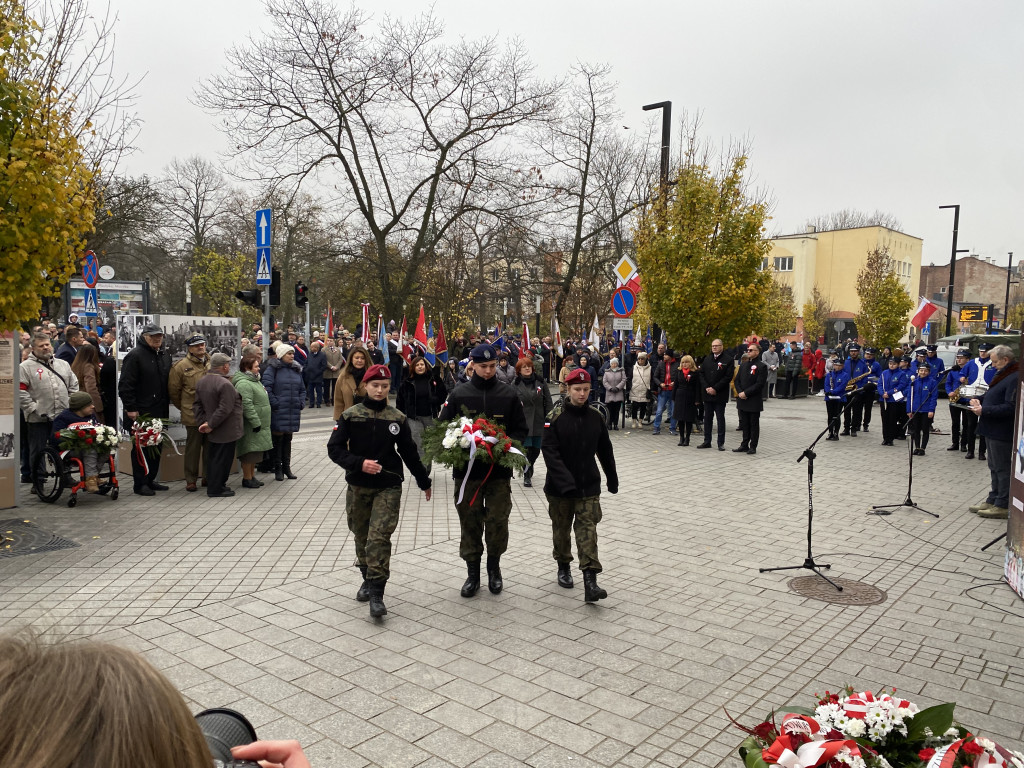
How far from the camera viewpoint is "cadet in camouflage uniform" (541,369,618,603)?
6.23 m

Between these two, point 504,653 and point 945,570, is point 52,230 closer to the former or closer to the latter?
point 504,653

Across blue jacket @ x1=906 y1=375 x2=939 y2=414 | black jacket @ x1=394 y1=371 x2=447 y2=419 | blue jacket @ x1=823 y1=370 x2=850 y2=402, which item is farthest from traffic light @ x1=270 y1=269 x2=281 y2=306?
blue jacket @ x1=906 y1=375 x2=939 y2=414

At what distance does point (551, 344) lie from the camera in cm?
2580

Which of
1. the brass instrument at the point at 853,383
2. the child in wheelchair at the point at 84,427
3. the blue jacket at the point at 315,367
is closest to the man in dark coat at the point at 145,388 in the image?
the child in wheelchair at the point at 84,427

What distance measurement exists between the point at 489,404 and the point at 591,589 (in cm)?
185

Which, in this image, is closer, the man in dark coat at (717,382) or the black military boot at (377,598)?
the black military boot at (377,598)

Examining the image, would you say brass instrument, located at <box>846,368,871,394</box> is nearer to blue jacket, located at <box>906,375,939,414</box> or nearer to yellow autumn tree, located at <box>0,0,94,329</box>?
blue jacket, located at <box>906,375,939,414</box>

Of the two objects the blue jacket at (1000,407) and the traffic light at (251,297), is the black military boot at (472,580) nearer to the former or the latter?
the blue jacket at (1000,407)

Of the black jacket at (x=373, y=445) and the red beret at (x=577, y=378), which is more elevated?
the red beret at (x=577, y=378)

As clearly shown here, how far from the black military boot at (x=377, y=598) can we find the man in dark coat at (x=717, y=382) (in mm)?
10343

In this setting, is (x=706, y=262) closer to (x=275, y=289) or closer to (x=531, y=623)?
(x=275, y=289)

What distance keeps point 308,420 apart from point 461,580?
41.8ft

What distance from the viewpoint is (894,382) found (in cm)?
1587

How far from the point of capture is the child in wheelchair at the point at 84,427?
9359 millimetres
